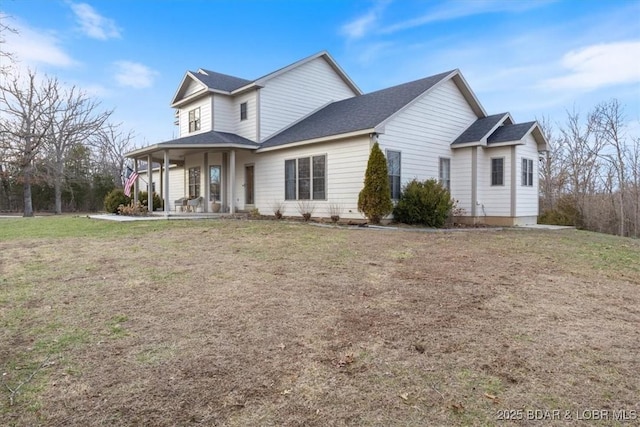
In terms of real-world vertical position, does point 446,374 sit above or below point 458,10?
below

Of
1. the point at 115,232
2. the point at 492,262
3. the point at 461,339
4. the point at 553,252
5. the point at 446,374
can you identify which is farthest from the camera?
the point at 115,232

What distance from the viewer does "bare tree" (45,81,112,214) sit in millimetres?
28078

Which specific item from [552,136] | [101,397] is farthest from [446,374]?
[552,136]

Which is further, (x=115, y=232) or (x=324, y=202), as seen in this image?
(x=324, y=202)

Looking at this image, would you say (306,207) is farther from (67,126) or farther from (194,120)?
(67,126)

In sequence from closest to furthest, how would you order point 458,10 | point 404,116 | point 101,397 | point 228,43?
1. point 101,397
2. point 404,116
3. point 458,10
4. point 228,43

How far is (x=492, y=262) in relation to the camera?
702 cm

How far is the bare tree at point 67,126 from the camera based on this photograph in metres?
28.1

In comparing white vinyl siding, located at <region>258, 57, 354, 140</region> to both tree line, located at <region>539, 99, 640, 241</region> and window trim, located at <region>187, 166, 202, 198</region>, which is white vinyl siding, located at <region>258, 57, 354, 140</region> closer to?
window trim, located at <region>187, 166, 202, 198</region>

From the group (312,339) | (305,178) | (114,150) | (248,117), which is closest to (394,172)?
(305,178)

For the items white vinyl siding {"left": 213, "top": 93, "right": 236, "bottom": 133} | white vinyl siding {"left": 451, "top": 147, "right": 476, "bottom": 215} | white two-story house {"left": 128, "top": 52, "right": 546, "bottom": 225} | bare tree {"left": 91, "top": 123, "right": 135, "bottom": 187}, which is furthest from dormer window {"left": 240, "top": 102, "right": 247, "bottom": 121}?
bare tree {"left": 91, "top": 123, "right": 135, "bottom": 187}

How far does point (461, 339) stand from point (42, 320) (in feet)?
13.9

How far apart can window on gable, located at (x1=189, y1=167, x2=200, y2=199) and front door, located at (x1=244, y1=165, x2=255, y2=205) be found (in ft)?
10.3

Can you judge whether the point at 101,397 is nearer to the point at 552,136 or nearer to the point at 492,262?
the point at 492,262
